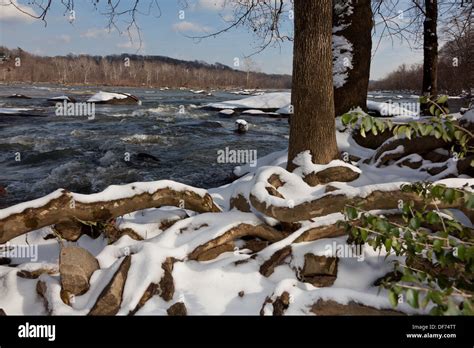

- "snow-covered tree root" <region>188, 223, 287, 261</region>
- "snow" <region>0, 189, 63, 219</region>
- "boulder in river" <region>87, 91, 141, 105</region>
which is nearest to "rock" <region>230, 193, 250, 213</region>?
"snow-covered tree root" <region>188, 223, 287, 261</region>

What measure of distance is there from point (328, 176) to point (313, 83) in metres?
1.29

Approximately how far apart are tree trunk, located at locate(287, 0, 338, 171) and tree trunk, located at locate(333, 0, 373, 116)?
229cm

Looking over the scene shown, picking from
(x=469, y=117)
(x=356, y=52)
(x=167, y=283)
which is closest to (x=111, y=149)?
(x=356, y=52)

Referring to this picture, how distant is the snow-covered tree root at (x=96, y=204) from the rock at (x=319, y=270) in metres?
1.68

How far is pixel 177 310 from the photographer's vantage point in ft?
9.55

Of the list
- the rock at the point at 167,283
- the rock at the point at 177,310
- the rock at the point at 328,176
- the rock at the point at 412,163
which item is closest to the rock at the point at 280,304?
the rock at the point at 177,310

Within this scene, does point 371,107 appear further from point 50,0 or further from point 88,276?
point 88,276

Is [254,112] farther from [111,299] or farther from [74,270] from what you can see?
[111,299]

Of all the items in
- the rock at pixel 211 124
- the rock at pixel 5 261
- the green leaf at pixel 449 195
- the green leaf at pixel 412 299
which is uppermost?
the rock at pixel 211 124

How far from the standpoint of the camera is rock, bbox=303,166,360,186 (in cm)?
465

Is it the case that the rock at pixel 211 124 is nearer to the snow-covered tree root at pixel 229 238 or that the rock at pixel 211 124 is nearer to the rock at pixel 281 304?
the snow-covered tree root at pixel 229 238

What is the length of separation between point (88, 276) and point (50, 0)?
4.18 m

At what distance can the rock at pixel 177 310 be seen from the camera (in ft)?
9.51
